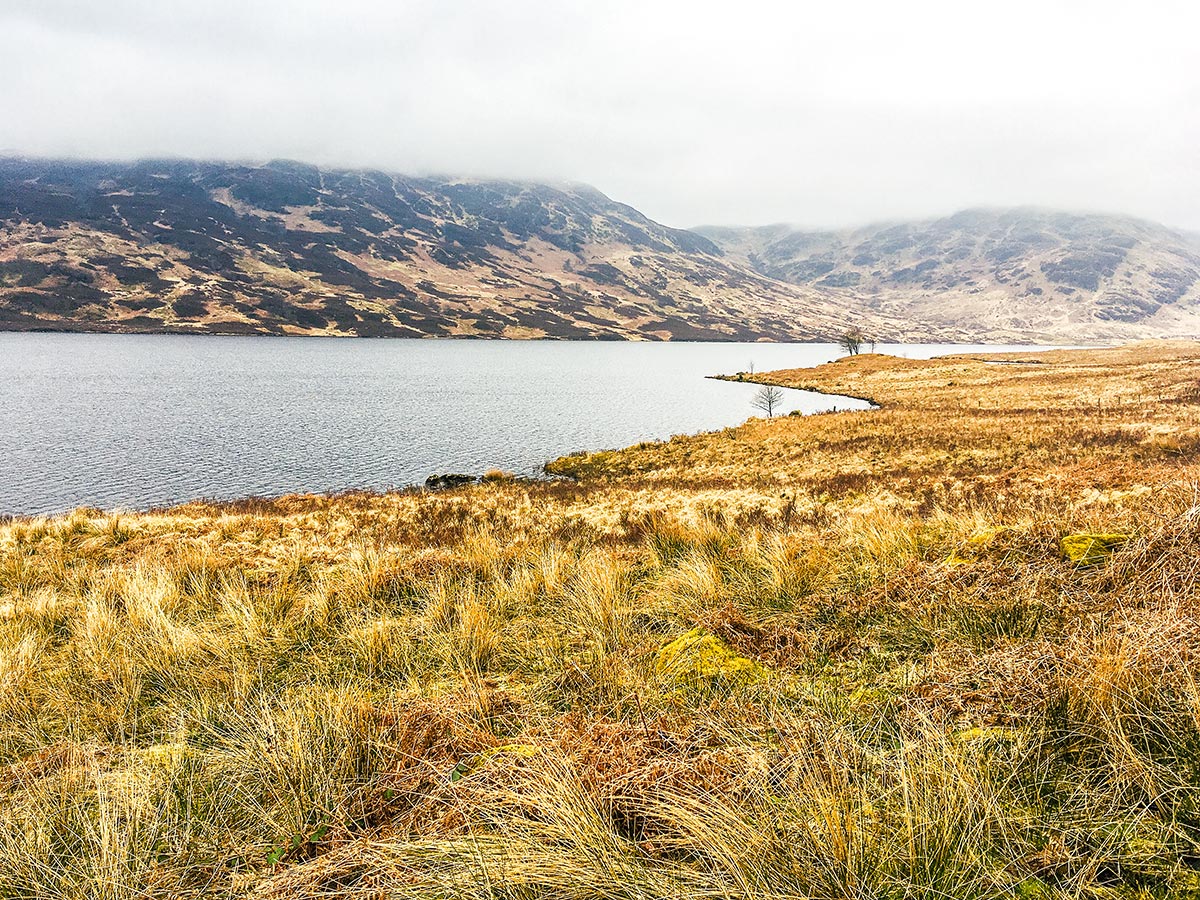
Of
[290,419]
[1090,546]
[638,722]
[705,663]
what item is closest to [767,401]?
[290,419]

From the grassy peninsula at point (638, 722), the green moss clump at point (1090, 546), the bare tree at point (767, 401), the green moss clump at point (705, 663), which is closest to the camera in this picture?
the grassy peninsula at point (638, 722)

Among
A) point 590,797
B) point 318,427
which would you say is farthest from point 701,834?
point 318,427

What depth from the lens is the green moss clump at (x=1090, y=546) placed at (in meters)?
5.48

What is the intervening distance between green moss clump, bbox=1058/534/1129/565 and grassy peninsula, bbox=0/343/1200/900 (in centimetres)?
3

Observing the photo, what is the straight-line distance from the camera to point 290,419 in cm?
5194

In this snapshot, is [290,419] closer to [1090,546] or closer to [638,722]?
[638,722]

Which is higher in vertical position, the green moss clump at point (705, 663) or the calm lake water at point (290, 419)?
the green moss clump at point (705, 663)

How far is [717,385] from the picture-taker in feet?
305

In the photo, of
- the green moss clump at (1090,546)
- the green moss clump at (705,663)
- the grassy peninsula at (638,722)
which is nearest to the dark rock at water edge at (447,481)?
the grassy peninsula at (638,722)

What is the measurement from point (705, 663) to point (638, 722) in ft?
3.39

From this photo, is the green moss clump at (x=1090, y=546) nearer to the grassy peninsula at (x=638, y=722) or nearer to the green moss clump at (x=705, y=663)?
the grassy peninsula at (x=638, y=722)

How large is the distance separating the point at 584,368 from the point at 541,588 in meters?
113

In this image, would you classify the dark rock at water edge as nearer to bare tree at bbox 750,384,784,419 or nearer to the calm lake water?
the calm lake water

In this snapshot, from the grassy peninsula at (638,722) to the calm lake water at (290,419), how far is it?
26.4 meters
